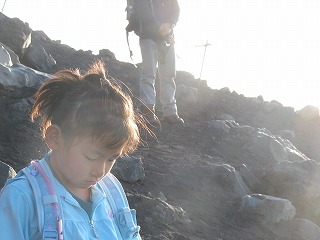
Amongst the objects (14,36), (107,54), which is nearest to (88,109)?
(14,36)

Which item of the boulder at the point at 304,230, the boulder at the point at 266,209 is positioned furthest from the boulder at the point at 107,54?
the boulder at the point at 304,230

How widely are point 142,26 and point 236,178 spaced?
2443 mm

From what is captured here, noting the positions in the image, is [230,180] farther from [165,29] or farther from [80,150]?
[80,150]

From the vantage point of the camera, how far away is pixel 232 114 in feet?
32.2

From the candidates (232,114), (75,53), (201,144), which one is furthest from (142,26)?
(75,53)

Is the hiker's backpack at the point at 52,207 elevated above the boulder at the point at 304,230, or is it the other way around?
the hiker's backpack at the point at 52,207

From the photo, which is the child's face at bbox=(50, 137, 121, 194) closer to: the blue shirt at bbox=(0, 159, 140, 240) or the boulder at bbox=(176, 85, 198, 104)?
the blue shirt at bbox=(0, 159, 140, 240)

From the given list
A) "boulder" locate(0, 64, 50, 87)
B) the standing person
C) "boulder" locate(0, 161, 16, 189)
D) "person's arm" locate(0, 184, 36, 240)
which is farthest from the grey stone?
"person's arm" locate(0, 184, 36, 240)

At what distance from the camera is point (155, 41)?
6988 mm

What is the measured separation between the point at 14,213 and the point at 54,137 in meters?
0.42

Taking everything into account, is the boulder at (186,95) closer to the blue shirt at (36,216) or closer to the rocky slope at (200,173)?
the rocky slope at (200,173)

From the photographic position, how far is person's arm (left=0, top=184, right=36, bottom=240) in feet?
6.38

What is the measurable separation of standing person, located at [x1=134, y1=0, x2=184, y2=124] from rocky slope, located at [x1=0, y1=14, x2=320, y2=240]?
517 millimetres

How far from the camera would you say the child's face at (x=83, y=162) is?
7.18 feet
